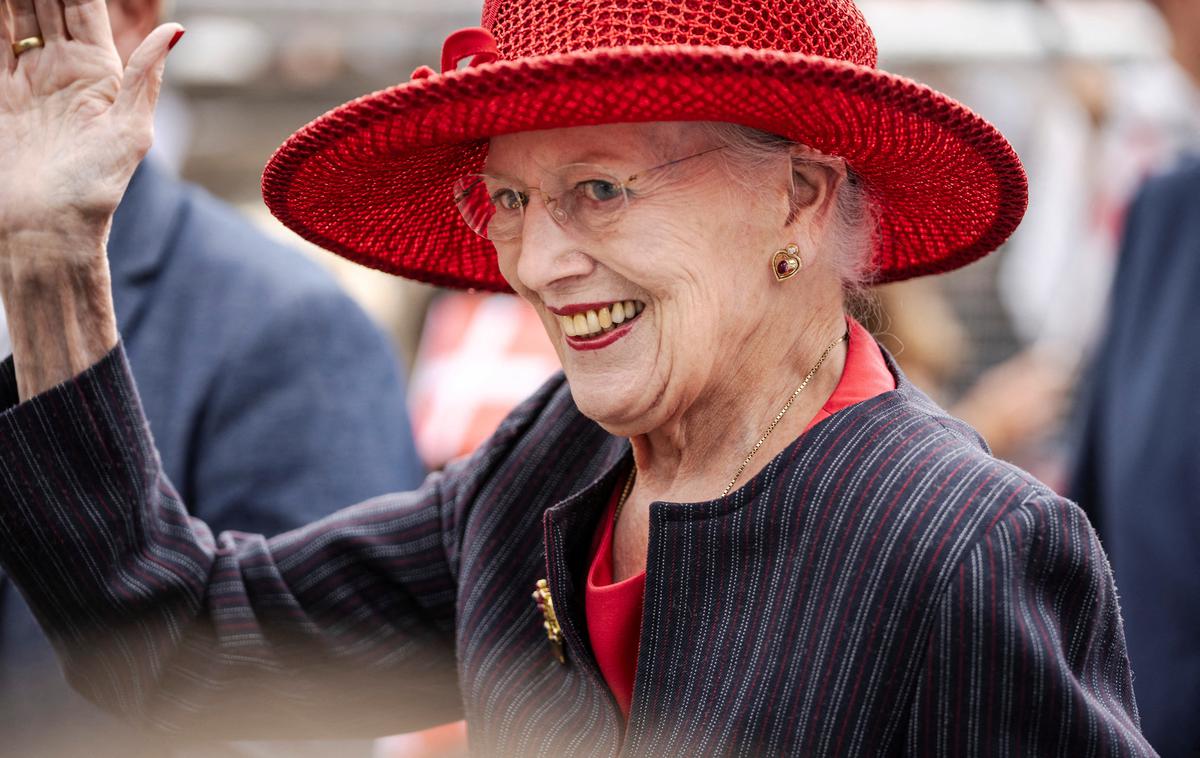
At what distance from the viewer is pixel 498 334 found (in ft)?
18.1

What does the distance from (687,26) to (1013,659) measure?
85cm

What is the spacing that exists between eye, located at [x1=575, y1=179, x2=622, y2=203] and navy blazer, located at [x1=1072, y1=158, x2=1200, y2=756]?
168 centimetres

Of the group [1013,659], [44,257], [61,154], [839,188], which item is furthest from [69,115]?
[1013,659]

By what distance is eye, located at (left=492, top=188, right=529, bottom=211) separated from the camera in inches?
75.0

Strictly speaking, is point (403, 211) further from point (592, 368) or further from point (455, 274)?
point (592, 368)

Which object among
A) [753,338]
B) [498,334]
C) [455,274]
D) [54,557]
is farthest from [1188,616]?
[498,334]

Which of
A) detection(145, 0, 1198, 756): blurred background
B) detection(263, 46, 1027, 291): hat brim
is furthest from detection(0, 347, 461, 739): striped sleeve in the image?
detection(145, 0, 1198, 756): blurred background

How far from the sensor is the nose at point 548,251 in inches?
73.0

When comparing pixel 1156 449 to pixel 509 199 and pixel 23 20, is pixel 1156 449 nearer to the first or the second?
pixel 509 199

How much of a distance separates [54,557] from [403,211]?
75 centimetres

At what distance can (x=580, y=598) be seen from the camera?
198 cm

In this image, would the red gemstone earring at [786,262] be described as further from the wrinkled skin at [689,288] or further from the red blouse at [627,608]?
the red blouse at [627,608]

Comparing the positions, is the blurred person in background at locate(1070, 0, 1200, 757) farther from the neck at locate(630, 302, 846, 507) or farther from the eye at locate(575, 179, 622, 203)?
the eye at locate(575, 179, 622, 203)

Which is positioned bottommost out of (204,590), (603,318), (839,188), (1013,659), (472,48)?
(204,590)
